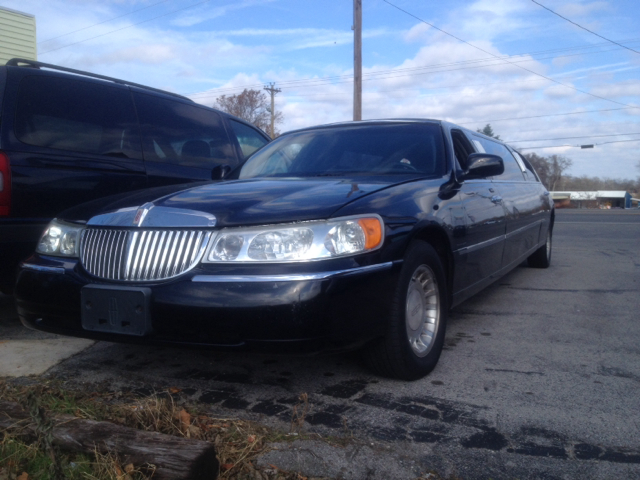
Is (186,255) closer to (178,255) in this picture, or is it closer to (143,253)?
(178,255)

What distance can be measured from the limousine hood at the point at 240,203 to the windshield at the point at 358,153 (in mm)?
532

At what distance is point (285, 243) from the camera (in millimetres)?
2527

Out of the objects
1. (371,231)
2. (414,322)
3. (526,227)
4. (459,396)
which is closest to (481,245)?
(414,322)

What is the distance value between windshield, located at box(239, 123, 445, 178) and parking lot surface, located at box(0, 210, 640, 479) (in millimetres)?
1216

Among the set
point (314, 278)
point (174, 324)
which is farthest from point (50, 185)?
point (314, 278)

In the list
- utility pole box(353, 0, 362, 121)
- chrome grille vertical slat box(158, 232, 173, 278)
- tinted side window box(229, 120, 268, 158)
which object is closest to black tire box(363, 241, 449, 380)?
chrome grille vertical slat box(158, 232, 173, 278)

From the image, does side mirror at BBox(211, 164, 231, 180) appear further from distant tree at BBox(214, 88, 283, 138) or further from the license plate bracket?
distant tree at BBox(214, 88, 283, 138)

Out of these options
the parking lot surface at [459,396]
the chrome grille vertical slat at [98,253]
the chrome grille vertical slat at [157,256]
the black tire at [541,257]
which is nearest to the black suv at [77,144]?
the parking lot surface at [459,396]

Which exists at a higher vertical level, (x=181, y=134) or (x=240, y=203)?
(x=181, y=134)

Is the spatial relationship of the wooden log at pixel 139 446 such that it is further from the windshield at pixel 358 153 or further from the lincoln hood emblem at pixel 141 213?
the windshield at pixel 358 153

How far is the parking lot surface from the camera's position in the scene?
2.21 metres

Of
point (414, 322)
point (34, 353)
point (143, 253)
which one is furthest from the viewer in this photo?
point (34, 353)

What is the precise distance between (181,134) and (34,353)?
2.48 meters

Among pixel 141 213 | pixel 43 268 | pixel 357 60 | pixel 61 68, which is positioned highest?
pixel 357 60
